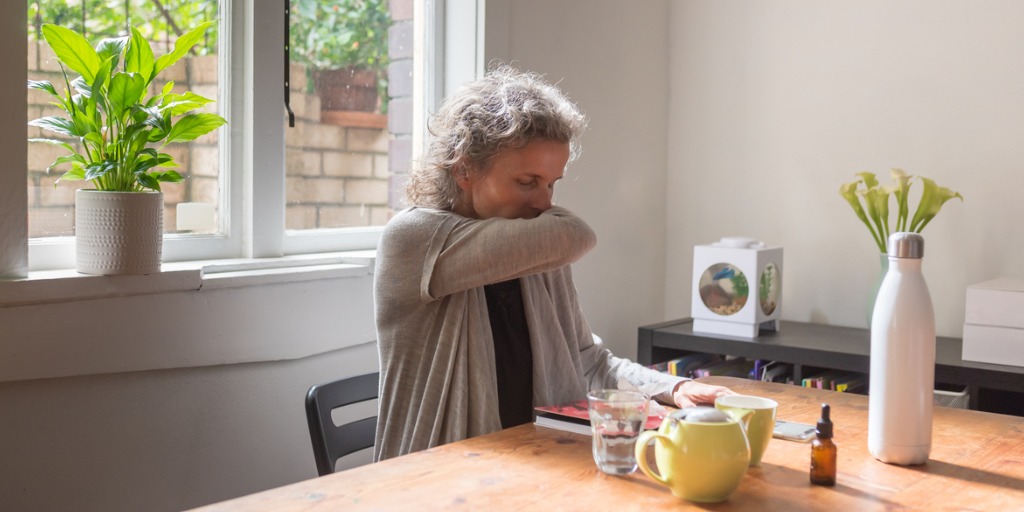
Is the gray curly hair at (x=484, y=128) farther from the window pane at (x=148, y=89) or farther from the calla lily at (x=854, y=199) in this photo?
the calla lily at (x=854, y=199)

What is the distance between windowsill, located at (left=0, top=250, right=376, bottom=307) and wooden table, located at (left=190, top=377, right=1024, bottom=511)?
0.72 m

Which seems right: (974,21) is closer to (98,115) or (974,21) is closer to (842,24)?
(842,24)

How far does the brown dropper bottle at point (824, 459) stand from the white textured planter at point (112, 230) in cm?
123

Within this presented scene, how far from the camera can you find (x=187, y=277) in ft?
6.16

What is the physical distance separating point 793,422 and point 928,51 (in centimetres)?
177

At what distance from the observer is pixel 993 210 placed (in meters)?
2.81

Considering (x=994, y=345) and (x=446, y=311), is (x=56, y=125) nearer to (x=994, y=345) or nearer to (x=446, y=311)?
(x=446, y=311)

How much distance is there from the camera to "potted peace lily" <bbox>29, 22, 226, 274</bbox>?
1.70m

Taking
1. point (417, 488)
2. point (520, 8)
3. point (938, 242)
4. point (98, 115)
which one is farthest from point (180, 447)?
point (938, 242)

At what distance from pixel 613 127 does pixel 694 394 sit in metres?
1.59

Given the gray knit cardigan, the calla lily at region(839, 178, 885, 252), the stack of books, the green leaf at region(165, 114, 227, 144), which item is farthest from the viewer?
the calla lily at region(839, 178, 885, 252)

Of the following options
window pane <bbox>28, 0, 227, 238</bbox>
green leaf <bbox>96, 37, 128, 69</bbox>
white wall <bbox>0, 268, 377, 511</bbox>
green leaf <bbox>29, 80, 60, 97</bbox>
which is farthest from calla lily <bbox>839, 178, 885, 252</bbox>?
green leaf <bbox>29, 80, 60, 97</bbox>

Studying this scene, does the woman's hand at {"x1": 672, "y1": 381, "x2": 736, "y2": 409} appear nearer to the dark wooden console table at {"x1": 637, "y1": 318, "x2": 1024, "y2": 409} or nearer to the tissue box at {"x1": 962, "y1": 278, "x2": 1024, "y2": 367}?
the dark wooden console table at {"x1": 637, "y1": 318, "x2": 1024, "y2": 409}

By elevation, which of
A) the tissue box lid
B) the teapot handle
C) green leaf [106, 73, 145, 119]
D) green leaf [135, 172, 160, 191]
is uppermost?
green leaf [106, 73, 145, 119]
